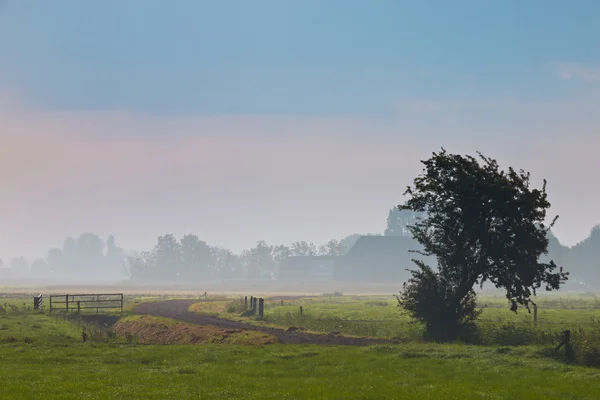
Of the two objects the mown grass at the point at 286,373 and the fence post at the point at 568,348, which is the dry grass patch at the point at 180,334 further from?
the fence post at the point at 568,348

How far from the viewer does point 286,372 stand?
3177cm

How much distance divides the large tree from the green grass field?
828cm

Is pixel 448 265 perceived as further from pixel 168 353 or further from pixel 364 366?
pixel 168 353

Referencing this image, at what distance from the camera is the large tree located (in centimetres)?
4644

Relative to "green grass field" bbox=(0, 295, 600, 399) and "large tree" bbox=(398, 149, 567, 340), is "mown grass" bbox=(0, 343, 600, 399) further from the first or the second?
"large tree" bbox=(398, 149, 567, 340)

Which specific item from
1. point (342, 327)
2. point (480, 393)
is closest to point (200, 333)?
point (342, 327)

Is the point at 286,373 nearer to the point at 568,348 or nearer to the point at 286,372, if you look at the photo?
the point at 286,372

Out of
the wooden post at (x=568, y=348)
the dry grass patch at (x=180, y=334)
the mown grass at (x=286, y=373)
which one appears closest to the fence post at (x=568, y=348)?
the wooden post at (x=568, y=348)

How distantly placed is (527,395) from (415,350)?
42.7ft

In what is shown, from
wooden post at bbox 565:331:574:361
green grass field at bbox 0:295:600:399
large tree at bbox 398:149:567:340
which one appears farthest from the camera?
large tree at bbox 398:149:567:340

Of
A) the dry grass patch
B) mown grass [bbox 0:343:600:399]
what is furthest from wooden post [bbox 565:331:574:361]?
the dry grass patch

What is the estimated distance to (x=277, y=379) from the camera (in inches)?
1160

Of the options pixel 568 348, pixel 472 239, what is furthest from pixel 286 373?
pixel 472 239

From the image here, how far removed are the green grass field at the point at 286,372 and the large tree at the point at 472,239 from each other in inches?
326
